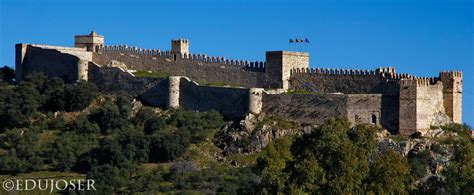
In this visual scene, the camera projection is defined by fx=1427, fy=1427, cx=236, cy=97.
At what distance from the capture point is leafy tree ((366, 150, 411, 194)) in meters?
56.0

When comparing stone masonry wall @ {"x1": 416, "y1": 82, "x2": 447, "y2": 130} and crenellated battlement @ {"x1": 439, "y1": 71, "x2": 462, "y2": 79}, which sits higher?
crenellated battlement @ {"x1": 439, "y1": 71, "x2": 462, "y2": 79}

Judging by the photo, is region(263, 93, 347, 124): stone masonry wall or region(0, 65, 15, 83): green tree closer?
region(263, 93, 347, 124): stone masonry wall

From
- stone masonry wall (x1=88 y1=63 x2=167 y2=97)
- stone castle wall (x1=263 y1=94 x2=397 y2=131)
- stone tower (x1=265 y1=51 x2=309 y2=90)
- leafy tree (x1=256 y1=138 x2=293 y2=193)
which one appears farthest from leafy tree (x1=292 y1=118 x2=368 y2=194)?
stone masonry wall (x1=88 y1=63 x2=167 y2=97)

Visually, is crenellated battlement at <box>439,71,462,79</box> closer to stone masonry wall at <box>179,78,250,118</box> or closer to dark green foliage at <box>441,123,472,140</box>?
dark green foliage at <box>441,123,472,140</box>

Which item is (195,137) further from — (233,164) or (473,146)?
(473,146)

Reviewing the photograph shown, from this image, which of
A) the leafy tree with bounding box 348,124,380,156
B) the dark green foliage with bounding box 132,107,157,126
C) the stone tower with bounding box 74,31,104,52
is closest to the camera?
the leafy tree with bounding box 348,124,380,156

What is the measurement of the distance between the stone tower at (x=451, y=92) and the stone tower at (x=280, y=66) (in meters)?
7.69

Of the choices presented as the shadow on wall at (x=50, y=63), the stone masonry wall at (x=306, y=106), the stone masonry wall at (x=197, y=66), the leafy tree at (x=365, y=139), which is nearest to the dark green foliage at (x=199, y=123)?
the stone masonry wall at (x=306, y=106)

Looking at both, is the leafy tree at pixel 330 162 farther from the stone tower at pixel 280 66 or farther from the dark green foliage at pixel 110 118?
the dark green foliage at pixel 110 118

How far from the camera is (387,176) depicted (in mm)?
56156

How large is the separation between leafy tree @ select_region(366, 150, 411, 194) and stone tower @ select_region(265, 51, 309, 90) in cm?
1837

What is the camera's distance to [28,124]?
76438mm

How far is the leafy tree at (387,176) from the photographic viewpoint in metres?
56.0

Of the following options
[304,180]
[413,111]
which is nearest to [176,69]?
[413,111]
